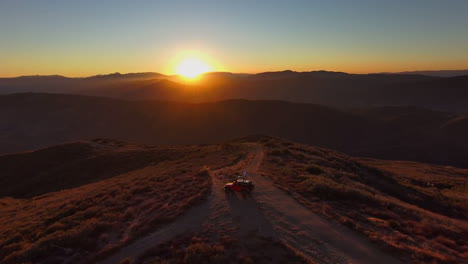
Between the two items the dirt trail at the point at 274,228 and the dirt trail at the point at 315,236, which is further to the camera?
the dirt trail at the point at 274,228

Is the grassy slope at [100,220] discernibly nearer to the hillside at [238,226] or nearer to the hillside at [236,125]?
the hillside at [238,226]

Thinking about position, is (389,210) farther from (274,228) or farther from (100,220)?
(100,220)

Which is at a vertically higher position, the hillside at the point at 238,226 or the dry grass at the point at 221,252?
the dry grass at the point at 221,252

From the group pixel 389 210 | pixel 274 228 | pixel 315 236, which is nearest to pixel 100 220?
pixel 274 228

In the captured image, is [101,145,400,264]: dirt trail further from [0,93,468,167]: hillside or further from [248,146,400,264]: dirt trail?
[0,93,468,167]: hillside

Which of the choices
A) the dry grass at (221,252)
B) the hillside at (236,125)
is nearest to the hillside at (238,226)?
the dry grass at (221,252)

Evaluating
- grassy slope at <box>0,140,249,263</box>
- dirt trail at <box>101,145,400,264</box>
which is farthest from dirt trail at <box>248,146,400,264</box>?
grassy slope at <box>0,140,249,263</box>
